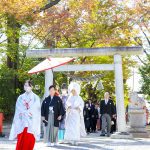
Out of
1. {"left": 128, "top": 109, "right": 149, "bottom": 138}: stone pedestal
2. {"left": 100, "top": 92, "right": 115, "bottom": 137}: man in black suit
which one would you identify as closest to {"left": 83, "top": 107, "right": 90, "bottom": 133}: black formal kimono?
{"left": 128, "top": 109, "right": 149, "bottom": 138}: stone pedestal

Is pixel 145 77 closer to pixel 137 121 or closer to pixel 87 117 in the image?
pixel 87 117

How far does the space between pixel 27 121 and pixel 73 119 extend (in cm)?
278

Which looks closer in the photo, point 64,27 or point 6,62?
point 64,27

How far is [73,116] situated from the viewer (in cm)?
1034

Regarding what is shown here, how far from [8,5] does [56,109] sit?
34.8ft

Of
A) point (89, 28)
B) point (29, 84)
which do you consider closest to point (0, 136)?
point (29, 84)

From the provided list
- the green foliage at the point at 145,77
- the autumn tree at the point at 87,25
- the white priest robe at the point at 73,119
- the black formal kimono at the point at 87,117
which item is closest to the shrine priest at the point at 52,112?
the white priest robe at the point at 73,119

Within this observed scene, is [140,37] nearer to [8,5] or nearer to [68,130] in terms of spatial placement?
[8,5]

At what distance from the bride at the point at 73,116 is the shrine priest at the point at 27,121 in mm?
2537

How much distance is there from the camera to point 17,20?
780 inches

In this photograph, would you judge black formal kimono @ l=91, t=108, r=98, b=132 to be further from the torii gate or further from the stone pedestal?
the torii gate

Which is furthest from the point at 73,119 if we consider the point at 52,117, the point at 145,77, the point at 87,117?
the point at 145,77

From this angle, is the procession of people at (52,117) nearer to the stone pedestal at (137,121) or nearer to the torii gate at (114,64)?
the torii gate at (114,64)

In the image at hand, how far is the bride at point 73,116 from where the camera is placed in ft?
33.6
